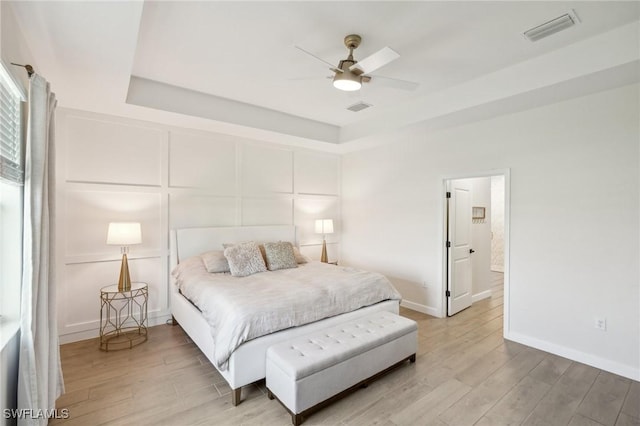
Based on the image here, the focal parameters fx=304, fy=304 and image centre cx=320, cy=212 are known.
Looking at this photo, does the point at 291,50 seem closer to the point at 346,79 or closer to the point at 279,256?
the point at 346,79

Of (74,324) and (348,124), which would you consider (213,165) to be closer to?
(348,124)

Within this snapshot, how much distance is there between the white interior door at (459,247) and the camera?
176 inches

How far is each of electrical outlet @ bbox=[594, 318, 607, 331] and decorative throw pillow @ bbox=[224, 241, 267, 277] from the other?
3.62 meters

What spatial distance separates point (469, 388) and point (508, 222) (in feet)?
6.66

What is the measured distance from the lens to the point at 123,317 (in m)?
3.86

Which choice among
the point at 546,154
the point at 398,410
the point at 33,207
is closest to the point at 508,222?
the point at 546,154

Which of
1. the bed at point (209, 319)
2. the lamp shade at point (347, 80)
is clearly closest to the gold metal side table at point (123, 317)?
the bed at point (209, 319)

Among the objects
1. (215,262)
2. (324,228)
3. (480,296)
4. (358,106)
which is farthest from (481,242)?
(215,262)

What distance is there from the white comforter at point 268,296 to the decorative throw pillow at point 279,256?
15 cm

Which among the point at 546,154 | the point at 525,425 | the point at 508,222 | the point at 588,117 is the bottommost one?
the point at 525,425

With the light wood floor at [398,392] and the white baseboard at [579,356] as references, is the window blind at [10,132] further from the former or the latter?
the white baseboard at [579,356]

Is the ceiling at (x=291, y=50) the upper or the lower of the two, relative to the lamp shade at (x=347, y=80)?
upper

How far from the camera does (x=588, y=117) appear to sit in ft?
10.2

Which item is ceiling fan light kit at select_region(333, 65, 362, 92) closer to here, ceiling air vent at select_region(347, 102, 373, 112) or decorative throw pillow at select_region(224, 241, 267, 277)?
ceiling air vent at select_region(347, 102, 373, 112)
